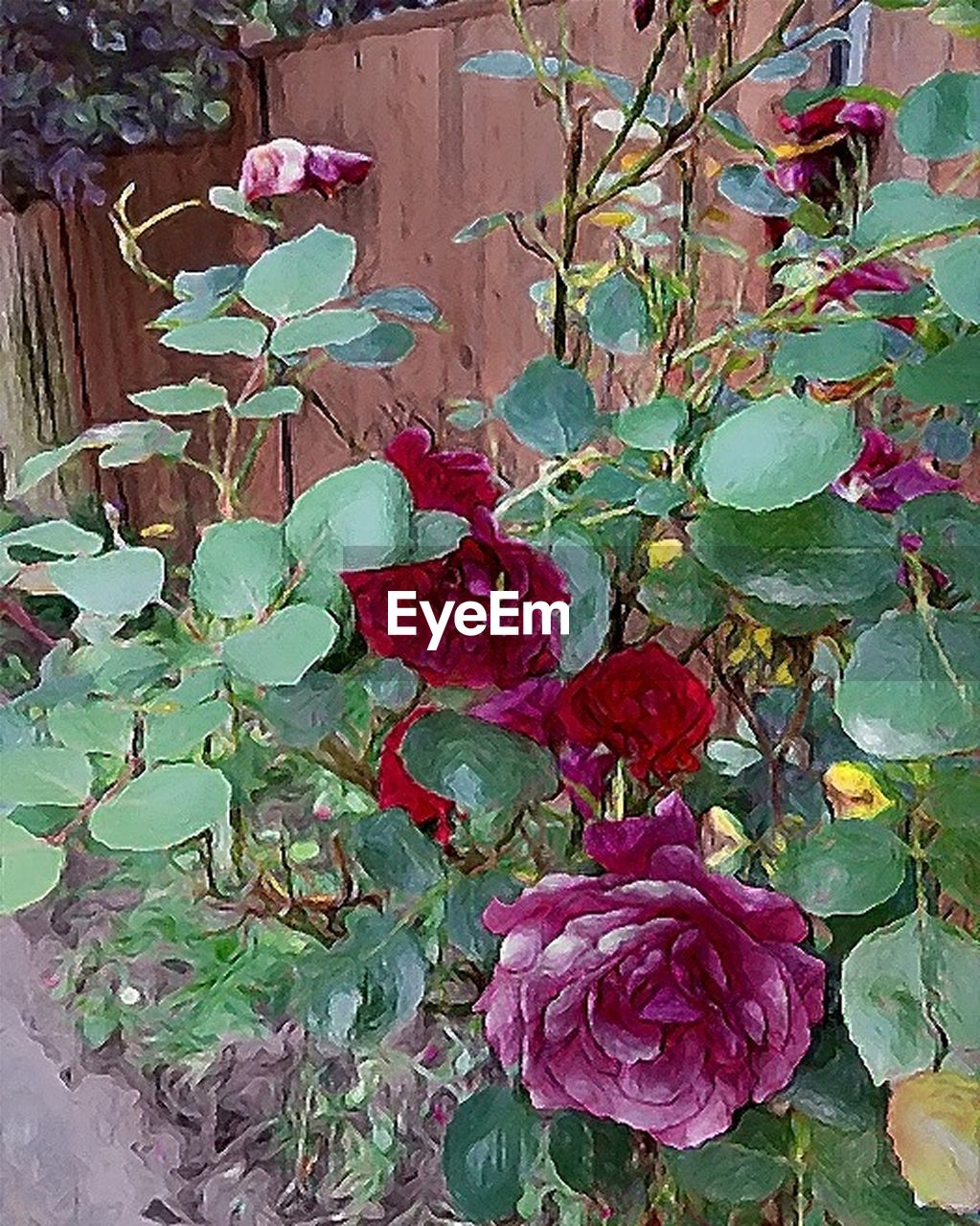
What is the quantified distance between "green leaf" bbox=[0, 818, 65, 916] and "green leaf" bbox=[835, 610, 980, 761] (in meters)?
0.17

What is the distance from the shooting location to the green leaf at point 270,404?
36 centimetres

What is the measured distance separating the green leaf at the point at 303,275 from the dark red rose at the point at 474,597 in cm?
8

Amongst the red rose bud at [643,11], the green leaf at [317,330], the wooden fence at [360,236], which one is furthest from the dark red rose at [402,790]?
the wooden fence at [360,236]

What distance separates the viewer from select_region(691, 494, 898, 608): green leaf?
274 mm

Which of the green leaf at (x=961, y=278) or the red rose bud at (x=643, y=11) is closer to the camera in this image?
the green leaf at (x=961, y=278)

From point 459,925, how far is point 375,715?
9 centimetres

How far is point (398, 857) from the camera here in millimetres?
354

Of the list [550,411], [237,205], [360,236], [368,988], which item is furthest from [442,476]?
[360,236]

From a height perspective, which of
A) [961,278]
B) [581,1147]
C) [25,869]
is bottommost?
[581,1147]

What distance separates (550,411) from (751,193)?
0.21 meters

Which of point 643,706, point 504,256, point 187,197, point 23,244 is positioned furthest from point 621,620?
point 23,244

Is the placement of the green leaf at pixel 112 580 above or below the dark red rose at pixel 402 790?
above

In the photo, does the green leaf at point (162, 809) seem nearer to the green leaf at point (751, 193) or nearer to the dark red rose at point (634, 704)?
the dark red rose at point (634, 704)

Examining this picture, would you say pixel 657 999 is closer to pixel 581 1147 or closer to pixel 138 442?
pixel 581 1147
